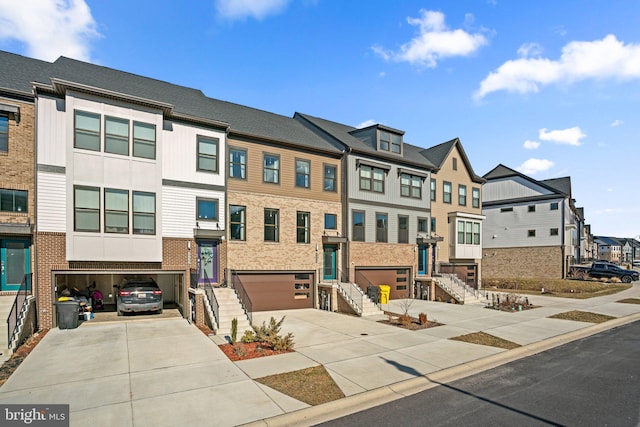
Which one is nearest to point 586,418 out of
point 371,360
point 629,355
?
point 371,360

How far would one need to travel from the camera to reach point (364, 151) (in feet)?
75.6

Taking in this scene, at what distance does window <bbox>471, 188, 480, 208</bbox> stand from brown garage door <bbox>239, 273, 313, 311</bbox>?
17.6 m

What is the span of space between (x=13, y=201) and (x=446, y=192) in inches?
1043

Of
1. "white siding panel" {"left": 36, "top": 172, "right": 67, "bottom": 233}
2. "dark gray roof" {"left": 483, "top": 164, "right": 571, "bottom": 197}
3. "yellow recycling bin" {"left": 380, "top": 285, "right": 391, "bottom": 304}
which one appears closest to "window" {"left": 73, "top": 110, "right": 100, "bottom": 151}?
"white siding panel" {"left": 36, "top": 172, "right": 67, "bottom": 233}

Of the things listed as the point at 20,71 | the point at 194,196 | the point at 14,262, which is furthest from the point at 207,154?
the point at 14,262

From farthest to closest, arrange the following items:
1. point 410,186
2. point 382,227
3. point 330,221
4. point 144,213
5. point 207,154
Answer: point 410,186 → point 382,227 → point 330,221 → point 207,154 → point 144,213

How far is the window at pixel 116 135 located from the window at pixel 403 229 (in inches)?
672

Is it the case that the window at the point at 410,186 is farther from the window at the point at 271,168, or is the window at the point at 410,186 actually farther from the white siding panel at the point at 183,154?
the white siding panel at the point at 183,154

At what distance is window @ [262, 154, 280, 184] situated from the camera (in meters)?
20.0

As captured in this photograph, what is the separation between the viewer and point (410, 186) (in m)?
25.9

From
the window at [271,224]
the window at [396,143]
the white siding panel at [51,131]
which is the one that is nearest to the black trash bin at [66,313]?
the white siding panel at [51,131]

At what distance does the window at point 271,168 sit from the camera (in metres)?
20.0

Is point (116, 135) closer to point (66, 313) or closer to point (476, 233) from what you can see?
point (66, 313)

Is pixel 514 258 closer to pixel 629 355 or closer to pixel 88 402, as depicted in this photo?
pixel 629 355
